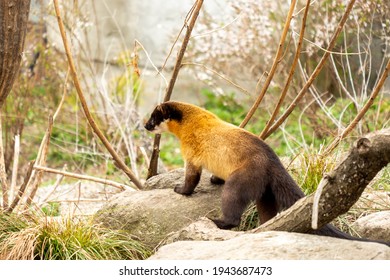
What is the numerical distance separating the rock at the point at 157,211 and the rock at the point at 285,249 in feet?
3.77

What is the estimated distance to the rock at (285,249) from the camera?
386cm

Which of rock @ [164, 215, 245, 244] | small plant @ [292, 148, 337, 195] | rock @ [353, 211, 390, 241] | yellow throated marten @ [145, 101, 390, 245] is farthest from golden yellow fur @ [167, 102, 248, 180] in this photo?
rock @ [353, 211, 390, 241]

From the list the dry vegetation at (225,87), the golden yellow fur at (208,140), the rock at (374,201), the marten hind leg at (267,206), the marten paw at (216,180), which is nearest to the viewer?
the marten hind leg at (267,206)

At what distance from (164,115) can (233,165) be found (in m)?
0.86

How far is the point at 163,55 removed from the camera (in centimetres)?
1300

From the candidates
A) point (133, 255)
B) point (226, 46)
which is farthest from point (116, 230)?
point (226, 46)

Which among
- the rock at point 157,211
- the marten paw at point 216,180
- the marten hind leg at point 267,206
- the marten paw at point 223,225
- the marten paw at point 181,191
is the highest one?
the marten hind leg at point 267,206

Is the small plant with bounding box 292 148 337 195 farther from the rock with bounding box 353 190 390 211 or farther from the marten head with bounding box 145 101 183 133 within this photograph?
the marten head with bounding box 145 101 183 133

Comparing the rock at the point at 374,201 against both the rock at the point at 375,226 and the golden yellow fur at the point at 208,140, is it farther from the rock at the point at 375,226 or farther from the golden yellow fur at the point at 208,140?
the golden yellow fur at the point at 208,140

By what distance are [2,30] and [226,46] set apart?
20.5ft

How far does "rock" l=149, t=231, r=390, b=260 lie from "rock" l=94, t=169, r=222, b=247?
1148 mm

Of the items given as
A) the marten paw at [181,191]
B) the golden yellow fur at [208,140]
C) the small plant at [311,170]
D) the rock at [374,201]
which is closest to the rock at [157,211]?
the marten paw at [181,191]

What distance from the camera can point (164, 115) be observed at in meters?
5.59

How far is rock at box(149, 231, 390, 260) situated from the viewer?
386 centimetres
